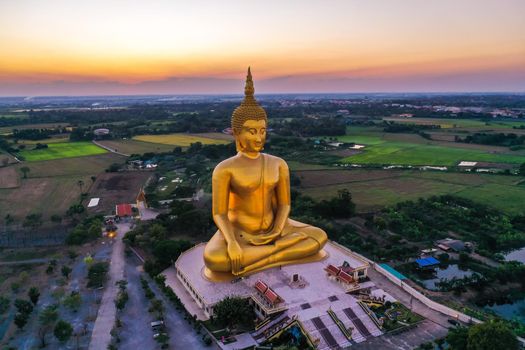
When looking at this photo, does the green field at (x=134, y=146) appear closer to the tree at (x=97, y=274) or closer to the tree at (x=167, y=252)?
the tree at (x=97, y=274)

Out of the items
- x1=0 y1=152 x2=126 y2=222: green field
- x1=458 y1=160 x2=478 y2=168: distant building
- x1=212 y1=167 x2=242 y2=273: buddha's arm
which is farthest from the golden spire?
x1=458 y1=160 x2=478 y2=168: distant building

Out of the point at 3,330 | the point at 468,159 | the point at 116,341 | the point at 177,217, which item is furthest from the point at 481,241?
the point at 468,159

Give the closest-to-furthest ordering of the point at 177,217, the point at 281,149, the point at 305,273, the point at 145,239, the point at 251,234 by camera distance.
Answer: the point at 251,234, the point at 305,273, the point at 145,239, the point at 177,217, the point at 281,149

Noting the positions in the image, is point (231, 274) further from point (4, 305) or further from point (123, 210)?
point (123, 210)

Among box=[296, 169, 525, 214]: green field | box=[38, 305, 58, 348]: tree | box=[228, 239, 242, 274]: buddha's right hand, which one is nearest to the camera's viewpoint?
box=[228, 239, 242, 274]: buddha's right hand

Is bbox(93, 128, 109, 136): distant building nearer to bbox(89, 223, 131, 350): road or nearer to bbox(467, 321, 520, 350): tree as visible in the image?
bbox(89, 223, 131, 350): road

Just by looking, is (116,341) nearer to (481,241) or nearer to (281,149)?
(481,241)
